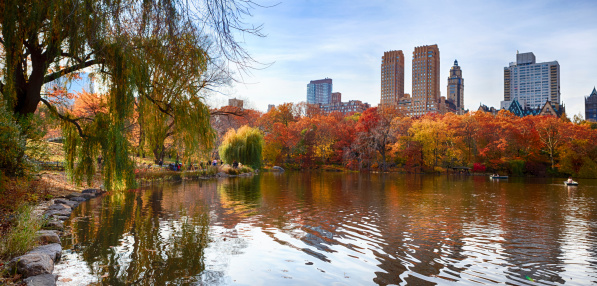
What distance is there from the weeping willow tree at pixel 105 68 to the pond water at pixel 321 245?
75.9 inches

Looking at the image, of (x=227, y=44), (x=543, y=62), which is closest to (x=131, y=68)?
(x=227, y=44)

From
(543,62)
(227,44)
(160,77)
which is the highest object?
(543,62)

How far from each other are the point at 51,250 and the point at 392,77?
158 metres

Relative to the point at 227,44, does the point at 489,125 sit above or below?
above

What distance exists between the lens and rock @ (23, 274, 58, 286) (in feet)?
17.0

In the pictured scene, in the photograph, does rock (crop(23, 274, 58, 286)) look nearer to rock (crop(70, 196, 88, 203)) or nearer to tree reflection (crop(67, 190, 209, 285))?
tree reflection (crop(67, 190, 209, 285))

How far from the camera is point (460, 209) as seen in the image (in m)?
15.2

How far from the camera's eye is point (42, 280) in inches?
209

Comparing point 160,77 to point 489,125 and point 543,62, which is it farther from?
point 543,62

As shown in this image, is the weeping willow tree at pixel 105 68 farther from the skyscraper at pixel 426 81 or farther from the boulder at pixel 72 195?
the skyscraper at pixel 426 81

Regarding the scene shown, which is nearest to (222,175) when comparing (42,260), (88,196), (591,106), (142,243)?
(88,196)

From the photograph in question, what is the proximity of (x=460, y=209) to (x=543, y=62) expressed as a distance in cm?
22014

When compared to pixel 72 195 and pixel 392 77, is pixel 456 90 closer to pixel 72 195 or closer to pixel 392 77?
pixel 392 77

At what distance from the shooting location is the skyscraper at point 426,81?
14238cm
